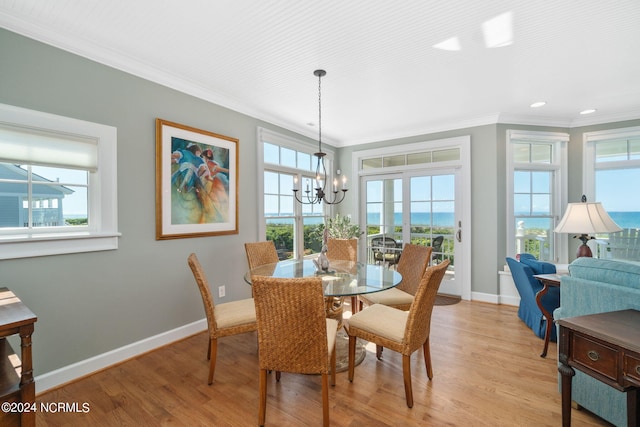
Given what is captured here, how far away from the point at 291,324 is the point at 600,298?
1.83m

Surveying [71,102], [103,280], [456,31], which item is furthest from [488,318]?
[71,102]

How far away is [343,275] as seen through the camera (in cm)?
258

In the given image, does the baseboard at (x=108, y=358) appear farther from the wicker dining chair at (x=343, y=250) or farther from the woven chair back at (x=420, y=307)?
the woven chair back at (x=420, y=307)

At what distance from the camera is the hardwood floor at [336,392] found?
1784mm

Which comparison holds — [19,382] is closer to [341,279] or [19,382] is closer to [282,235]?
[341,279]

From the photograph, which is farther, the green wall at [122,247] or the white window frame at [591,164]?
the white window frame at [591,164]

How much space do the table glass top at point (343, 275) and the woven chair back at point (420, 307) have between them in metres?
0.33

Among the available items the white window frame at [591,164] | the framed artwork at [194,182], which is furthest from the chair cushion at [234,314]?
the white window frame at [591,164]

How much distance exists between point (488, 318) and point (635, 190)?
2.84m

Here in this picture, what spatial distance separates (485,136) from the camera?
411 cm

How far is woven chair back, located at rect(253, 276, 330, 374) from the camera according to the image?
63.1 inches

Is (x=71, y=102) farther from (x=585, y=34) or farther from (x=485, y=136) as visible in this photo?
(x=485, y=136)

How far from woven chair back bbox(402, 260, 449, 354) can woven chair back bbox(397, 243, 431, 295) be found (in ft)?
2.94

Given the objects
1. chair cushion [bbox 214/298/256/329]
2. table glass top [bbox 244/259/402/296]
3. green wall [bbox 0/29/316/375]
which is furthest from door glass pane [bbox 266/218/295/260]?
chair cushion [bbox 214/298/256/329]
